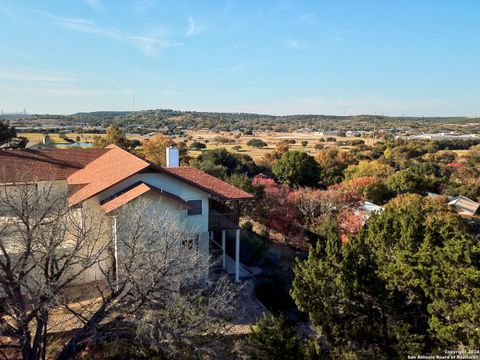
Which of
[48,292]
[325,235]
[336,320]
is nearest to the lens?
[48,292]

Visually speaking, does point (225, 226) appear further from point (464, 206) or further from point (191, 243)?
point (464, 206)

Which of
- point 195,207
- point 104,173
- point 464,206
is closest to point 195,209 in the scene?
point 195,207

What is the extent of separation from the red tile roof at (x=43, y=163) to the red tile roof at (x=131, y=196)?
18.9 feet

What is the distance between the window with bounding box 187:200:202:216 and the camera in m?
19.7

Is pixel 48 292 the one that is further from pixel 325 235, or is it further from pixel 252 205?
pixel 252 205

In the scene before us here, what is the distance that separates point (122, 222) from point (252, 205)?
68.8 ft

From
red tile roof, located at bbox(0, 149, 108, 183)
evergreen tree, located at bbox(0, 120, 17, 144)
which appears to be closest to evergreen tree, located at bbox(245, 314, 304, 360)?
red tile roof, located at bbox(0, 149, 108, 183)

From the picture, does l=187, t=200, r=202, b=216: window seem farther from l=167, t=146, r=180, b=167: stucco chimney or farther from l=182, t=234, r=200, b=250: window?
l=167, t=146, r=180, b=167: stucco chimney

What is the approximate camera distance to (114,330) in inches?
512

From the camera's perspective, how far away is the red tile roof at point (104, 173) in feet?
59.4

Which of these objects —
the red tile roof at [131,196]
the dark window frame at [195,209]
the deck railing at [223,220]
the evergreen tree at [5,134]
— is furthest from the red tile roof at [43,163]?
the evergreen tree at [5,134]

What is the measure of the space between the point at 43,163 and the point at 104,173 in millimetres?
5599

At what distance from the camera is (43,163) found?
77.9ft

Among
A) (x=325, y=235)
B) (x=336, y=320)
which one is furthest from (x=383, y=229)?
(x=325, y=235)
